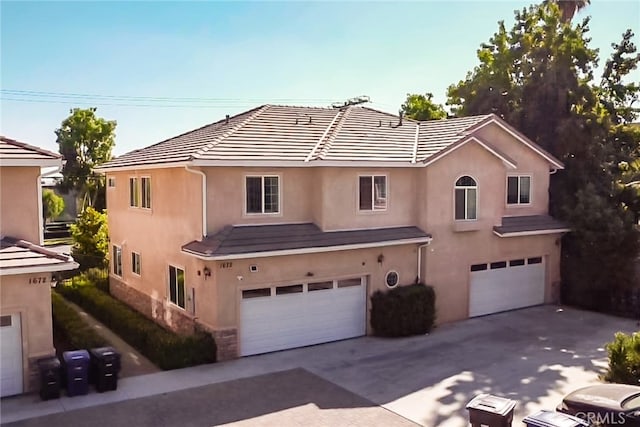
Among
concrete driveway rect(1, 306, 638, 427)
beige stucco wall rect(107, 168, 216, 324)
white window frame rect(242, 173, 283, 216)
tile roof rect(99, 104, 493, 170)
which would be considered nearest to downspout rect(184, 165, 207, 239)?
beige stucco wall rect(107, 168, 216, 324)

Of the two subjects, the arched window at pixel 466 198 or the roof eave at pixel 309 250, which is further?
the arched window at pixel 466 198

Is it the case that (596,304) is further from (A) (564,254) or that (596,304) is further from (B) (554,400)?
(B) (554,400)

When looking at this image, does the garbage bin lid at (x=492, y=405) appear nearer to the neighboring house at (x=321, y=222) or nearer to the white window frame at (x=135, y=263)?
the neighboring house at (x=321, y=222)

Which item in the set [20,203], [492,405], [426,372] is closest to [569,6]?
[426,372]

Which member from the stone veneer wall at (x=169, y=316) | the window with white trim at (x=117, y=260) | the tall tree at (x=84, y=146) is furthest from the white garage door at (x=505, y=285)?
the tall tree at (x=84, y=146)

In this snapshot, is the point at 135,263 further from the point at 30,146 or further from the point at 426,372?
the point at 426,372

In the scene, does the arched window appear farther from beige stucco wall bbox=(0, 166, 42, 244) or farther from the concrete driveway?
beige stucco wall bbox=(0, 166, 42, 244)
